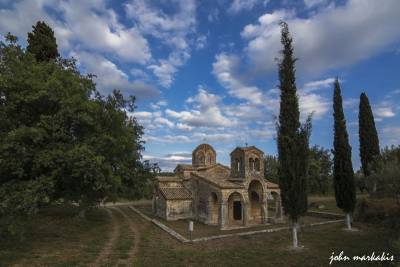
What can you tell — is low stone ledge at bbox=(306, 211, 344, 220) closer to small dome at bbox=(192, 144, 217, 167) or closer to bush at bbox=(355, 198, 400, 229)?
bush at bbox=(355, 198, 400, 229)

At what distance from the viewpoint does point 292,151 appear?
18766 millimetres

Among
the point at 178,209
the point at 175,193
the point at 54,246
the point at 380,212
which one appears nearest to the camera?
the point at 54,246

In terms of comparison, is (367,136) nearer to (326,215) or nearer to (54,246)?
(326,215)

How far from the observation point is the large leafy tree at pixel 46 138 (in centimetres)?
1564

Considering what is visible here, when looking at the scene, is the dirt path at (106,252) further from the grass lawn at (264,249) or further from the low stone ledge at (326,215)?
the low stone ledge at (326,215)

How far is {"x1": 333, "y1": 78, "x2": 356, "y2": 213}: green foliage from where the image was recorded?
78.3 ft

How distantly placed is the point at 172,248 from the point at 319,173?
147ft

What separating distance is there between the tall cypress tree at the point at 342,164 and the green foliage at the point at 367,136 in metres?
16.3

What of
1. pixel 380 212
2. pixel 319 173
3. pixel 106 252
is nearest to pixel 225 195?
pixel 380 212

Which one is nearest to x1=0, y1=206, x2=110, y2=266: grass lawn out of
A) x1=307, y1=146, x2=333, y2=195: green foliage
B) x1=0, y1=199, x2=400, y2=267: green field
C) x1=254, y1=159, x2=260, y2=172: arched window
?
x1=0, y1=199, x2=400, y2=267: green field

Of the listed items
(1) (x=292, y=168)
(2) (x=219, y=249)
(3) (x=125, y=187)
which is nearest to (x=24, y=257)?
(2) (x=219, y=249)

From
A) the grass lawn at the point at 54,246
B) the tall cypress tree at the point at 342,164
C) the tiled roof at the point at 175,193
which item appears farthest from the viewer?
the tiled roof at the point at 175,193

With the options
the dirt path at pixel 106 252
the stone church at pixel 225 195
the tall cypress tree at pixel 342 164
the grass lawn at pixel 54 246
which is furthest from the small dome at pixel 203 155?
the dirt path at pixel 106 252

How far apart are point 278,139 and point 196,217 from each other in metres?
19.1
